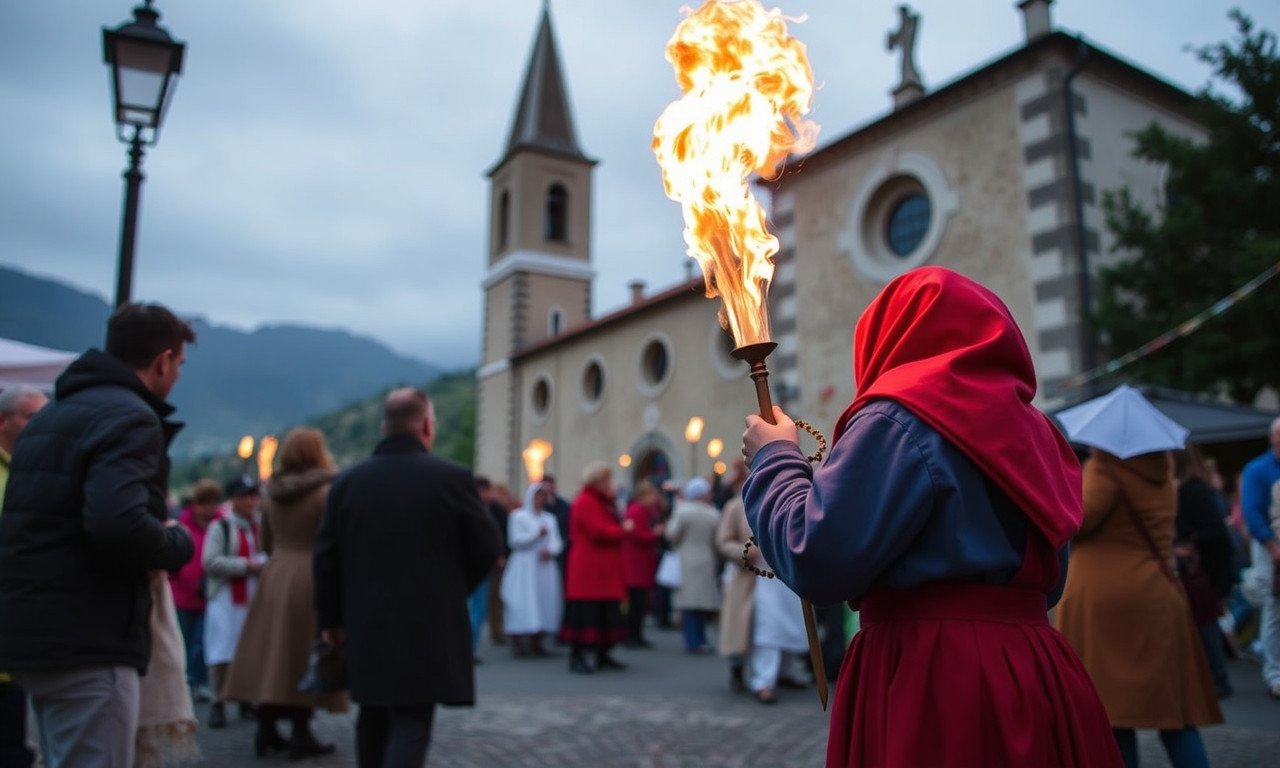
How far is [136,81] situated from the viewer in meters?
6.19

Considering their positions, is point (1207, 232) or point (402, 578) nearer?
point (402, 578)

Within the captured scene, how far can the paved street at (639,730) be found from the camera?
5625 mm

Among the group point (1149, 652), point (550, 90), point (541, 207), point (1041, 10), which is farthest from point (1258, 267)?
point (550, 90)

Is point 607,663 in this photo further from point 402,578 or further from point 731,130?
point 731,130

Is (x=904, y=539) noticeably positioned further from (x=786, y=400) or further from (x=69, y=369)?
(x=786, y=400)

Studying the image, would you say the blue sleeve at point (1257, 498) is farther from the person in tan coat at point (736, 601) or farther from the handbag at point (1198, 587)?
the person in tan coat at point (736, 601)

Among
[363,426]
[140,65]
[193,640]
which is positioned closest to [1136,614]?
[140,65]

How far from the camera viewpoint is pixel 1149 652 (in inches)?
163

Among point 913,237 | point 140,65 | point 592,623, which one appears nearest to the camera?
point 140,65

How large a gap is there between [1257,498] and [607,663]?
6.13 m

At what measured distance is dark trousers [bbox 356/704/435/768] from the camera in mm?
3973

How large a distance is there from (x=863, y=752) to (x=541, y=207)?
3312 centimetres

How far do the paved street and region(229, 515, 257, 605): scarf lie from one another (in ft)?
3.11

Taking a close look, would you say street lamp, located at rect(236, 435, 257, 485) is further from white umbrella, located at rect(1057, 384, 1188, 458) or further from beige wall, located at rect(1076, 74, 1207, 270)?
beige wall, located at rect(1076, 74, 1207, 270)
